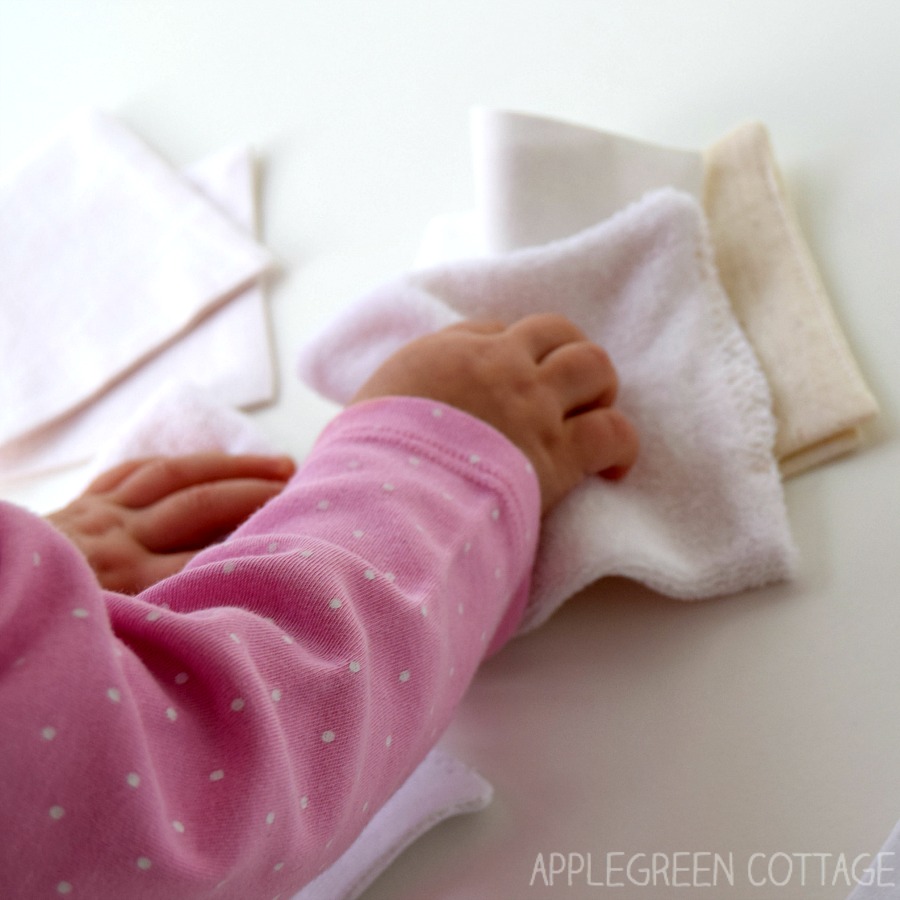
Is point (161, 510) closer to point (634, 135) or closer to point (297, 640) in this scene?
point (297, 640)

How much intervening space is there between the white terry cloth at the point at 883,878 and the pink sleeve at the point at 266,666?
17 centimetres

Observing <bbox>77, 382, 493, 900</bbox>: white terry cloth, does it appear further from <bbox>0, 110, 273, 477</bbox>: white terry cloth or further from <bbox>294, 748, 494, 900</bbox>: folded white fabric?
<bbox>0, 110, 273, 477</bbox>: white terry cloth

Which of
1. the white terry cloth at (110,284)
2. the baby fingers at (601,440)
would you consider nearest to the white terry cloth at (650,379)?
the baby fingers at (601,440)

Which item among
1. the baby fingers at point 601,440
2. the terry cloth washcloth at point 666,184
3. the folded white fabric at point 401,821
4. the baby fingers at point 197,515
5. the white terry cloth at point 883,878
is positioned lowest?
the folded white fabric at point 401,821

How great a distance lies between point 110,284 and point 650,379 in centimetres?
43

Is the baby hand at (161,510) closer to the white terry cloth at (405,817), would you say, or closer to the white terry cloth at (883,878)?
the white terry cloth at (405,817)

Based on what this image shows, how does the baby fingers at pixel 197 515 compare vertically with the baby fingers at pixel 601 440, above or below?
below

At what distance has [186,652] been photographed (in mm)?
338

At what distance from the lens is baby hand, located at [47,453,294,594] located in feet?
1.79

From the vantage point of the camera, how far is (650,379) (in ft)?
1.90

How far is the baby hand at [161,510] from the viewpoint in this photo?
54 cm

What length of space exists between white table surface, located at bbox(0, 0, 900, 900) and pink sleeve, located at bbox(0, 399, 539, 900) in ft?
0.19

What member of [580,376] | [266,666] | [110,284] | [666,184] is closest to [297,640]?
[266,666]

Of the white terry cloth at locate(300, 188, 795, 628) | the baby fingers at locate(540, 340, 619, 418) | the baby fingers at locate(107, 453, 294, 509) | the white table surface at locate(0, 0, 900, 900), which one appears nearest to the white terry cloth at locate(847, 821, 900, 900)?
the white table surface at locate(0, 0, 900, 900)
